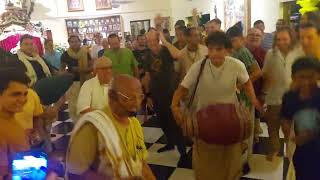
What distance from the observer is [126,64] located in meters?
3.96

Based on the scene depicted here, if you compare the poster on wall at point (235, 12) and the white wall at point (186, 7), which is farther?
the white wall at point (186, 7)

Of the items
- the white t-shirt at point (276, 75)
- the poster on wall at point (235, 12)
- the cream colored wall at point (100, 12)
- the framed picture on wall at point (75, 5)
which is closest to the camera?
the white t-shirt at point (276, 75)

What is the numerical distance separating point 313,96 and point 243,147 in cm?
76

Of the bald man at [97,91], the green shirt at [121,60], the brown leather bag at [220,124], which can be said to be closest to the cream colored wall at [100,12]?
the green shirt at [121,60]

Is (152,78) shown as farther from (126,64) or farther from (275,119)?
(275,119)

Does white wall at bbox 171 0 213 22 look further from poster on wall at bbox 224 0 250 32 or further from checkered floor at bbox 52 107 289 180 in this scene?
checkered floor at bbox 52 107 289 180

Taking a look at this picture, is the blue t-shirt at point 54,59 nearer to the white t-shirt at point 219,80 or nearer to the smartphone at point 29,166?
the white t-shirt at point 219,80

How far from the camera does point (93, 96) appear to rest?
8.23 feet

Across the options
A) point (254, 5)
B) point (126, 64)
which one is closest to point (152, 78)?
point (126, 64)

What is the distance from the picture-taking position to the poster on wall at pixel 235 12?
578 cm

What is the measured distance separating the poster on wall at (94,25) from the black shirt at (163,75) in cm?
687

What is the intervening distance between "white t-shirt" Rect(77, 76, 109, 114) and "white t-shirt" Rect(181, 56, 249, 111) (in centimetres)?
72

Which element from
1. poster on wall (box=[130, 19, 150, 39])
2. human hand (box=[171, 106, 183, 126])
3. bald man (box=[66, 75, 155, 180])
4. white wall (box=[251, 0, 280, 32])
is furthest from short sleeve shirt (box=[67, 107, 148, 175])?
poster on wall (box=[130, 19, 150, 39])

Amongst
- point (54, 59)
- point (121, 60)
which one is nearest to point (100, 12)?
point (54, 59)
